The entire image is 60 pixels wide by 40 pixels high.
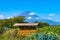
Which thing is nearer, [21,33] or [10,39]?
[10,39]

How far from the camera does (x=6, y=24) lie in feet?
102

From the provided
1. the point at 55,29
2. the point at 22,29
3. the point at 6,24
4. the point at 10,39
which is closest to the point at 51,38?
the point at 10,39

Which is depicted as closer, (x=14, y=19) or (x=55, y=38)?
(x=55, y=38)

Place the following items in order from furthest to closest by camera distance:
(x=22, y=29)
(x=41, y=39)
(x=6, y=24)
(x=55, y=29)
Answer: (x=6, y=24) → (x=22, y=29) → (x=55, y=29) → (x=41, y=39)

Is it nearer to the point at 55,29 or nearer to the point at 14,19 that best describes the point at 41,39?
the point at 55,29

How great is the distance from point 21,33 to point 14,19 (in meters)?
14.8

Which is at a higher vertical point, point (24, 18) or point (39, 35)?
point (24, 18)

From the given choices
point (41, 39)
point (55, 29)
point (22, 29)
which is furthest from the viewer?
point (22, 29)

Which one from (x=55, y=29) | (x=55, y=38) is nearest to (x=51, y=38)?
(x=55, y=38)

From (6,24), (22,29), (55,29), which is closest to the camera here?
(55,29)

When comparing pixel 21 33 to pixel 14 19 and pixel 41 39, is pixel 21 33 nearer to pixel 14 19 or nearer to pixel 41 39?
pixel 41 39

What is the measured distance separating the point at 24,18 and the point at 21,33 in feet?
47.5

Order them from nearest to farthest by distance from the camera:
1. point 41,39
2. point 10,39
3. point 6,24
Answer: point 41,39
point 10,39
point 6,24

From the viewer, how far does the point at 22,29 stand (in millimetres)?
18547
